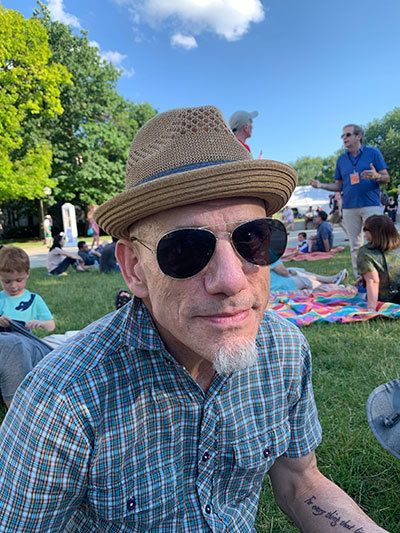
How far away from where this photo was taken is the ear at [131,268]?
4.26ft

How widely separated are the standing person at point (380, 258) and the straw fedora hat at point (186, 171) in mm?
4217

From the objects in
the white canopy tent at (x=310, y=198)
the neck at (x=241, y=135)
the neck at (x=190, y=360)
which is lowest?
the neck at (x=190, y=360)

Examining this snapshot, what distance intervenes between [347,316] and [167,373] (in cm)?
411

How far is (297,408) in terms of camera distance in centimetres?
151

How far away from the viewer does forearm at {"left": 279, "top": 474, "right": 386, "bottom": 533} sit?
1.40m

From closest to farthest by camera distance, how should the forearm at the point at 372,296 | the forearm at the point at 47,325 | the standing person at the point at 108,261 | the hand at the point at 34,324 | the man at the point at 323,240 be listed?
1. the hand at the point at 34,324
2. the forearm at the point at 47,325
3. the forearm at the point at 372,296
4. the standing person at the point at 108,261
5. the man at the point at 323,240

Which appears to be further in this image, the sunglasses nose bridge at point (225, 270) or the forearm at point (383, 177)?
the forearm at point (383, 177)

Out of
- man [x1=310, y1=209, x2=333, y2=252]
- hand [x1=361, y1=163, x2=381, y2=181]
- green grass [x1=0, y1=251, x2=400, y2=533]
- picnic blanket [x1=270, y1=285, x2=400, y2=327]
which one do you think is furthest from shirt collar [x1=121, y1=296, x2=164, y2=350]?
man [x1=310, y1=209, x2=333, y2=252]

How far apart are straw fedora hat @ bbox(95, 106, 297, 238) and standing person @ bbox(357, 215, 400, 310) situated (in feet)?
13.8

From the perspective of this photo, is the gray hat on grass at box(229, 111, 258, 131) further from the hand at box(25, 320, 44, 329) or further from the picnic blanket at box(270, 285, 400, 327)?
the hand at box(25, 320, 44, 329)

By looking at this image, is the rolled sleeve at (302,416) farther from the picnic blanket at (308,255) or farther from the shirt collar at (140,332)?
the picnic blanket at (308,255)

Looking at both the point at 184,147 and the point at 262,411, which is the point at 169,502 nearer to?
the point at 262,411

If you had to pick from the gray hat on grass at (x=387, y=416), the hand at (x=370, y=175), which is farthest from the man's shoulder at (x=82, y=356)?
the hand at (x=370, y=175)

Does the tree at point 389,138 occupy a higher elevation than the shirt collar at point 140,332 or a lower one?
higher
